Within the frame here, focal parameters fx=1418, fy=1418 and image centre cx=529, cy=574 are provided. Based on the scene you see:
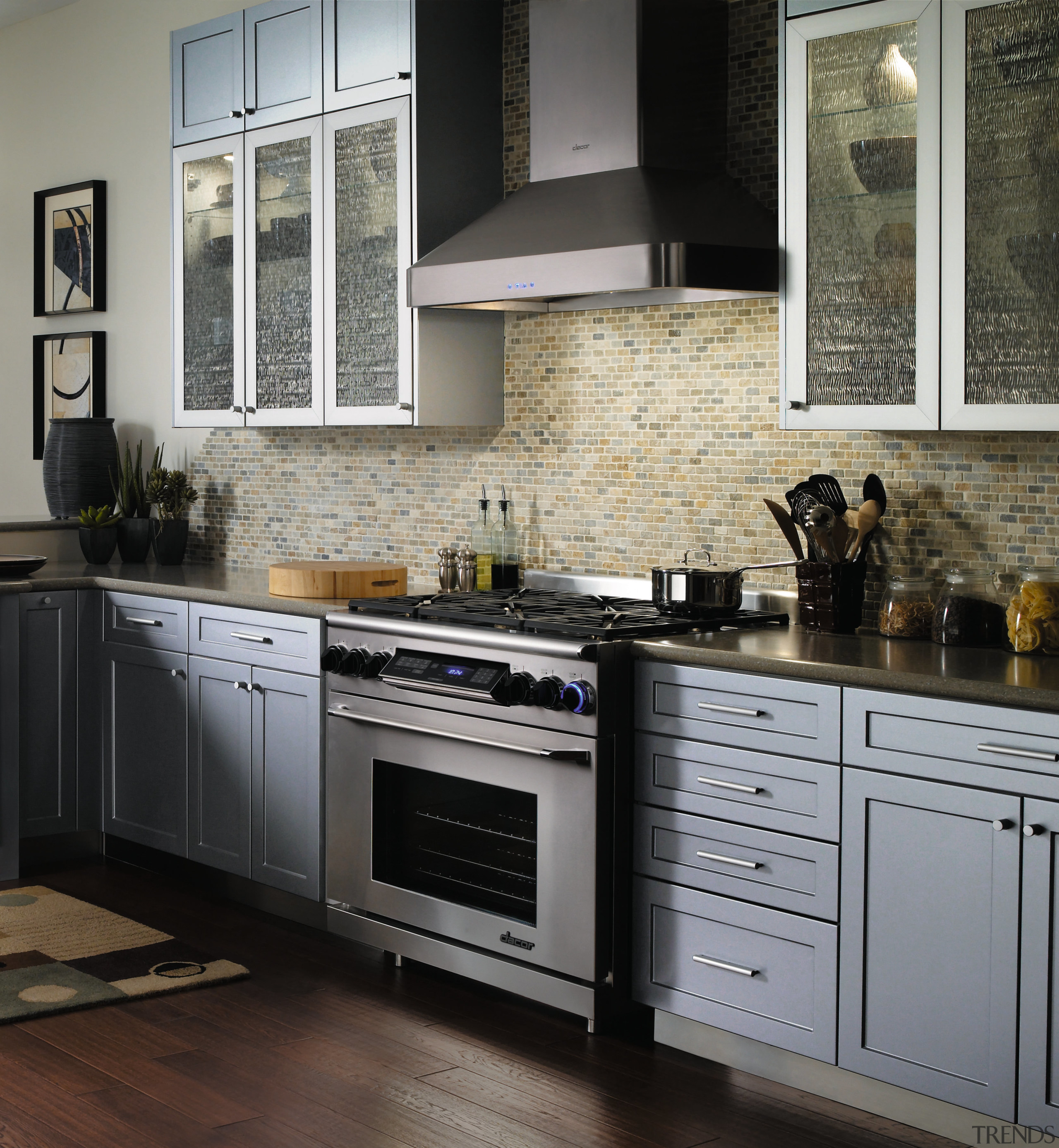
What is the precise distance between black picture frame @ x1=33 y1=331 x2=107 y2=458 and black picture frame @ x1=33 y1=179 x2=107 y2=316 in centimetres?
10

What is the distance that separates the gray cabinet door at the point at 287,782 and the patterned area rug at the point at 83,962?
0.33m

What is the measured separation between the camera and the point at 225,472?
530cm

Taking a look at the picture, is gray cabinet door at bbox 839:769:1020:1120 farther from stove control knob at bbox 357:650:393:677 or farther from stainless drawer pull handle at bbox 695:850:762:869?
stove control knob at bbox 357:650:393:677

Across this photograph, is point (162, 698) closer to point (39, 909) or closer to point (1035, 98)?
point (39, 909)

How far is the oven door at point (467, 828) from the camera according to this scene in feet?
10.3

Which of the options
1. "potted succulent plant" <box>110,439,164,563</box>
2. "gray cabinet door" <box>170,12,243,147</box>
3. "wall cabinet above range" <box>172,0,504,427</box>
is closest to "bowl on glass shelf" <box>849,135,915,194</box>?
"wall cabinet above range" <box>172,0,504,427</box>

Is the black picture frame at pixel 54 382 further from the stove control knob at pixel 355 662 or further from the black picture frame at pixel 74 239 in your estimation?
the stove control knob at pixel 355 662

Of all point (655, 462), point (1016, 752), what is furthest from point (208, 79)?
point (1016, 752)

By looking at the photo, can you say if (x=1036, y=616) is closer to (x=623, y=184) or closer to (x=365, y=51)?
(x=623, y=184)

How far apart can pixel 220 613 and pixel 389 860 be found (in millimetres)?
977

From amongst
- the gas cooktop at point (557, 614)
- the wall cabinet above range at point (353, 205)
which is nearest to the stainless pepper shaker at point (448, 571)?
the gas cooktop at point (557, 614)

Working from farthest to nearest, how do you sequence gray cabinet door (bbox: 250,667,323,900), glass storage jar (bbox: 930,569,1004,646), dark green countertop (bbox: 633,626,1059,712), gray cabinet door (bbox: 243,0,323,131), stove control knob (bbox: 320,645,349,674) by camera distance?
gray cabinet door (bbox: 243,0,323,131) → gray cabinet door (bbox: 250,667,323,900) → stove control knob (bbox: 320,645,349,674) → glass storage jar (bbox: 930,569,1004,646) → dark green countertop (bbox: 633,626,1059,712)

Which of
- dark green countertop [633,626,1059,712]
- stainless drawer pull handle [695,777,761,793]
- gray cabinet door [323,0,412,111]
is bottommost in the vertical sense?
stainless drawer pull handle [695,777,761,793]

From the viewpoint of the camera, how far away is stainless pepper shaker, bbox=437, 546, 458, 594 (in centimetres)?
414
